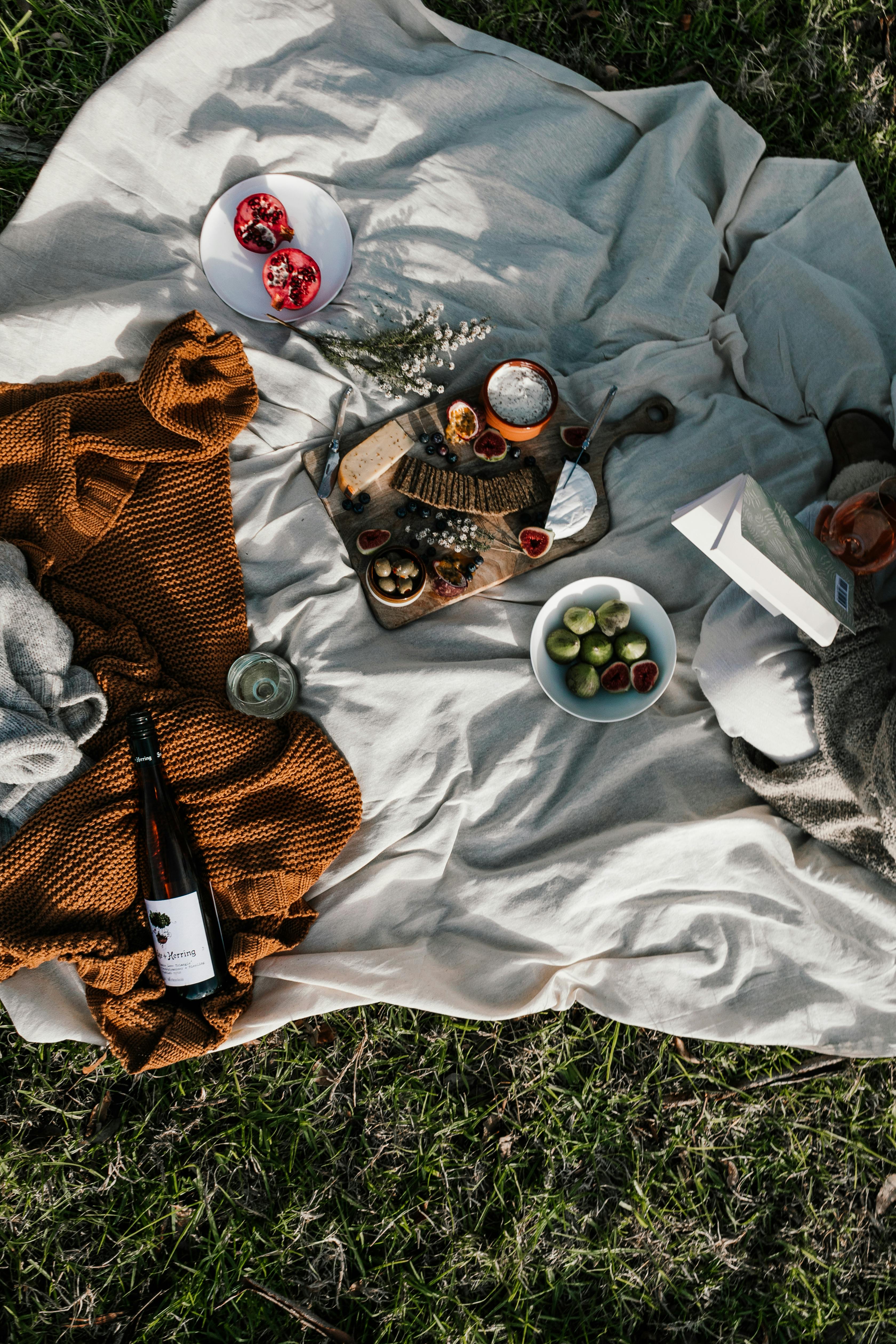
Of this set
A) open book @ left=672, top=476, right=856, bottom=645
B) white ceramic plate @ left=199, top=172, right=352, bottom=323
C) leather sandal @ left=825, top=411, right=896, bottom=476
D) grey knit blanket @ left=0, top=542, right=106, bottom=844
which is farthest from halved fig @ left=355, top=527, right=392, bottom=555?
leather sandal @ left=825, top=411, right=896, bottom=476

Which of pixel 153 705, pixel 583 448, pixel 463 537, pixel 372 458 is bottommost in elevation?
pixel 153 705

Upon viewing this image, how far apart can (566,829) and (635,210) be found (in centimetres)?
232

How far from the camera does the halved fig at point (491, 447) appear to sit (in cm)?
302

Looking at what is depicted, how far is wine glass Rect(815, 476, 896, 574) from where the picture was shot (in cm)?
253

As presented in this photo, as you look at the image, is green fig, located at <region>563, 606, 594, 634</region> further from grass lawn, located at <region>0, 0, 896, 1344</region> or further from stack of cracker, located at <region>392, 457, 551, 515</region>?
grass lawn, located at <region>0, 0, 896, 1344</region>

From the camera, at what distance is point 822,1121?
3188 millimetres

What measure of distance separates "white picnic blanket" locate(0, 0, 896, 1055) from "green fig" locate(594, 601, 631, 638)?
0.22 metres

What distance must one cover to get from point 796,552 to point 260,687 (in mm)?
1695

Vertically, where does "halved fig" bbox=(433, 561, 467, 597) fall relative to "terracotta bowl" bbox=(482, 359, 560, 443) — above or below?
below

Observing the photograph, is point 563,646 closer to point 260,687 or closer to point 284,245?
point 260,687

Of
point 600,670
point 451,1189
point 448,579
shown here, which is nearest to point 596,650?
point 600,670

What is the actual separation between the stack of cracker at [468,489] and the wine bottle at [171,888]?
3.74 feet


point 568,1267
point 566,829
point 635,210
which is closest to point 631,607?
point 566,829

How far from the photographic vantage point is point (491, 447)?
3.03 metres
